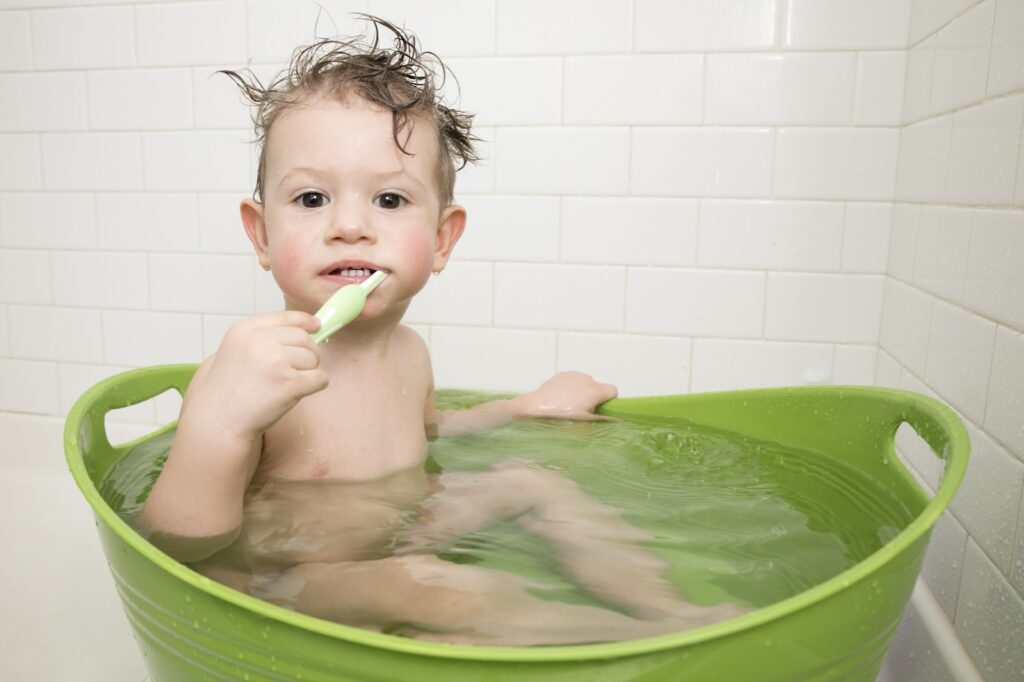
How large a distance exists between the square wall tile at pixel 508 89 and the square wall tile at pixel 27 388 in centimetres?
109

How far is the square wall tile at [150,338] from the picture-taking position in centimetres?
183

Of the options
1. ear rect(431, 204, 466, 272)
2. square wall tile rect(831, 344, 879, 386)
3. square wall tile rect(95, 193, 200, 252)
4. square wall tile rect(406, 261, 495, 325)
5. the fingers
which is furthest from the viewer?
square wall tile rect(95, 193, 200, 252)

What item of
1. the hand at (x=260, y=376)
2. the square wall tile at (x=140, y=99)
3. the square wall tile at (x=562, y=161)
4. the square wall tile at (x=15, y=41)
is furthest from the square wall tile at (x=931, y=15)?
the square wall tile at (x=15, y=41)

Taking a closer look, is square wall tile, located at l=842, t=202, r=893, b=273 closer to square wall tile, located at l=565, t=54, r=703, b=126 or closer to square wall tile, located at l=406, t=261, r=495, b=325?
square wall tile, located at l=565, t=54, r=703, b=126

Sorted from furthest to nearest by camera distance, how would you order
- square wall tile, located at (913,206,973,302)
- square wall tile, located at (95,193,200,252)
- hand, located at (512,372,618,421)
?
square wall tile, located at (95,193,200,252) → hand, located at (512,372,618,421) → square wall tile, located at (913,206,973,302)

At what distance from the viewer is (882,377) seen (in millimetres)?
1515

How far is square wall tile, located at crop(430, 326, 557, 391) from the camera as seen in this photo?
1696mm

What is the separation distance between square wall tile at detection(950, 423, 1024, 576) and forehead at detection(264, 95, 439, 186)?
71cm

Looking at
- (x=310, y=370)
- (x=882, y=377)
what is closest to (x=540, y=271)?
(x=882, y=377)

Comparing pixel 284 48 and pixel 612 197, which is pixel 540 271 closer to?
pixel 612 197

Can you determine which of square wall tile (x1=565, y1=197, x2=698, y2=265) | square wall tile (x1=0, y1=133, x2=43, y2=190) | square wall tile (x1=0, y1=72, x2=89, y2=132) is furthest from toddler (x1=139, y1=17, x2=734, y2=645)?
square wall tile (x1=0, y1=133, x2=43, y2=190)

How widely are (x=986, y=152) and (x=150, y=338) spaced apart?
158cm

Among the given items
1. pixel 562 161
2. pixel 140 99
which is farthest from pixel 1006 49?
pixel 140 99

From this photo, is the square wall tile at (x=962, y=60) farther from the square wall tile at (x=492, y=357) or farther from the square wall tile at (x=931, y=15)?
the square wall tile at (x=492, y=357)
